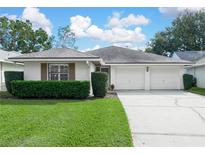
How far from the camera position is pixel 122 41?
3378 centimetres

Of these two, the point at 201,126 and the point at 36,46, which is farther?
the point at 36,46

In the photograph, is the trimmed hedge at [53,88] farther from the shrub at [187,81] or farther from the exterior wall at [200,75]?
the exterior wall at [200,75]

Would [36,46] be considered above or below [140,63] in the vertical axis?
above

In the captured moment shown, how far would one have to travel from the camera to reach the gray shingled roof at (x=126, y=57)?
2015cm

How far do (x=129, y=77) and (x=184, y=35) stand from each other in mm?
27944

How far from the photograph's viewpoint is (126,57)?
21406 millimetres

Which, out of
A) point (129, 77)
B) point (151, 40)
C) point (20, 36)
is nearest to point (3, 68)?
point (129, 77)

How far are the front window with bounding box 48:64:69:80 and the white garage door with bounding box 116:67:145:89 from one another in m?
6.54

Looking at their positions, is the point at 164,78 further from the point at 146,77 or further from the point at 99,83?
the point at 99,83

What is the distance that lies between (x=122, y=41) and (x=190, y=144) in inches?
1145

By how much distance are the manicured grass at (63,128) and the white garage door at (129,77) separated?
11.3 meters
